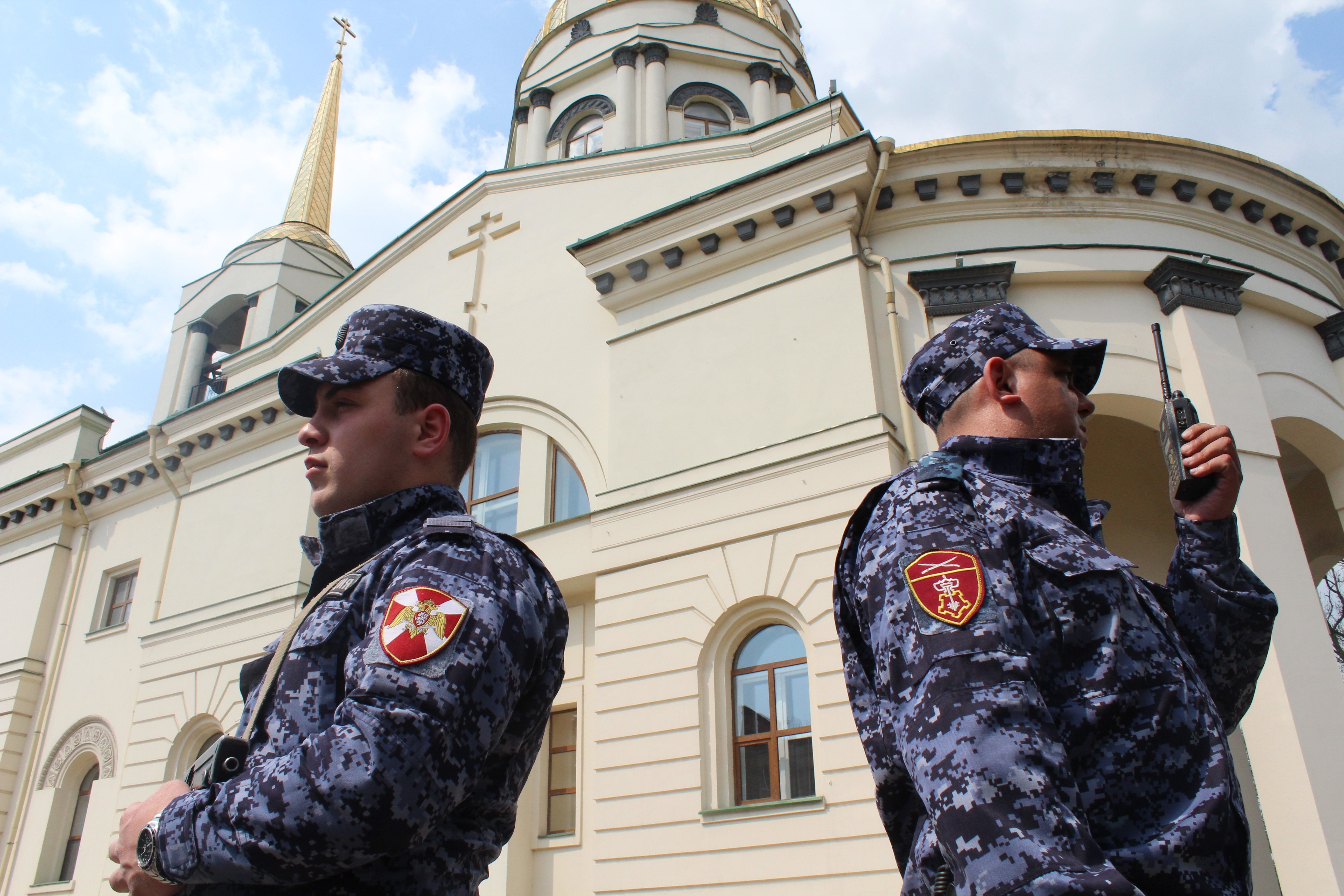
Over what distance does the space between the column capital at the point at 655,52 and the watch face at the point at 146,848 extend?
20297 millimetres

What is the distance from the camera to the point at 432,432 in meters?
2.29

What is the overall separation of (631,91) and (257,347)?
30.3 feet

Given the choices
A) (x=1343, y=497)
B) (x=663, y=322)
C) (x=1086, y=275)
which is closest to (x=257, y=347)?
(x=663, y=322)

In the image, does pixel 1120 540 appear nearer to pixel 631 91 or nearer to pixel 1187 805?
pixel 1187 805

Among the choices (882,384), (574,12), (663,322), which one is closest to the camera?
(882,384)

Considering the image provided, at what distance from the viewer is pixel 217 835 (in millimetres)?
1592

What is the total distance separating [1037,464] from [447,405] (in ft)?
4.67

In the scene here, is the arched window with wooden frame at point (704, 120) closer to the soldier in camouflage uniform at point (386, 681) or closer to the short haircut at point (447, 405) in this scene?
the short haircut at point (447, 405)

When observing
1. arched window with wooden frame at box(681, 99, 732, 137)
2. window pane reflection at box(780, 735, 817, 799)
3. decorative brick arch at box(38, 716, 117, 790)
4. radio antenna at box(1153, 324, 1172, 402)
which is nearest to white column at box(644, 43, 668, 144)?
arched window with wooden frame at box(681, 99, 732, 137)

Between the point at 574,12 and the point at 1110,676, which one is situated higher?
the point at 574,12

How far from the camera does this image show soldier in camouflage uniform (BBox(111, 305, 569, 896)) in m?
1.57

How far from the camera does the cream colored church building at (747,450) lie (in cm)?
841

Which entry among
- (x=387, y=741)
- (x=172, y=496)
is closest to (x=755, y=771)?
(x=387, y=741)

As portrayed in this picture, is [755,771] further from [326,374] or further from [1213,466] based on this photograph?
[326,374]
